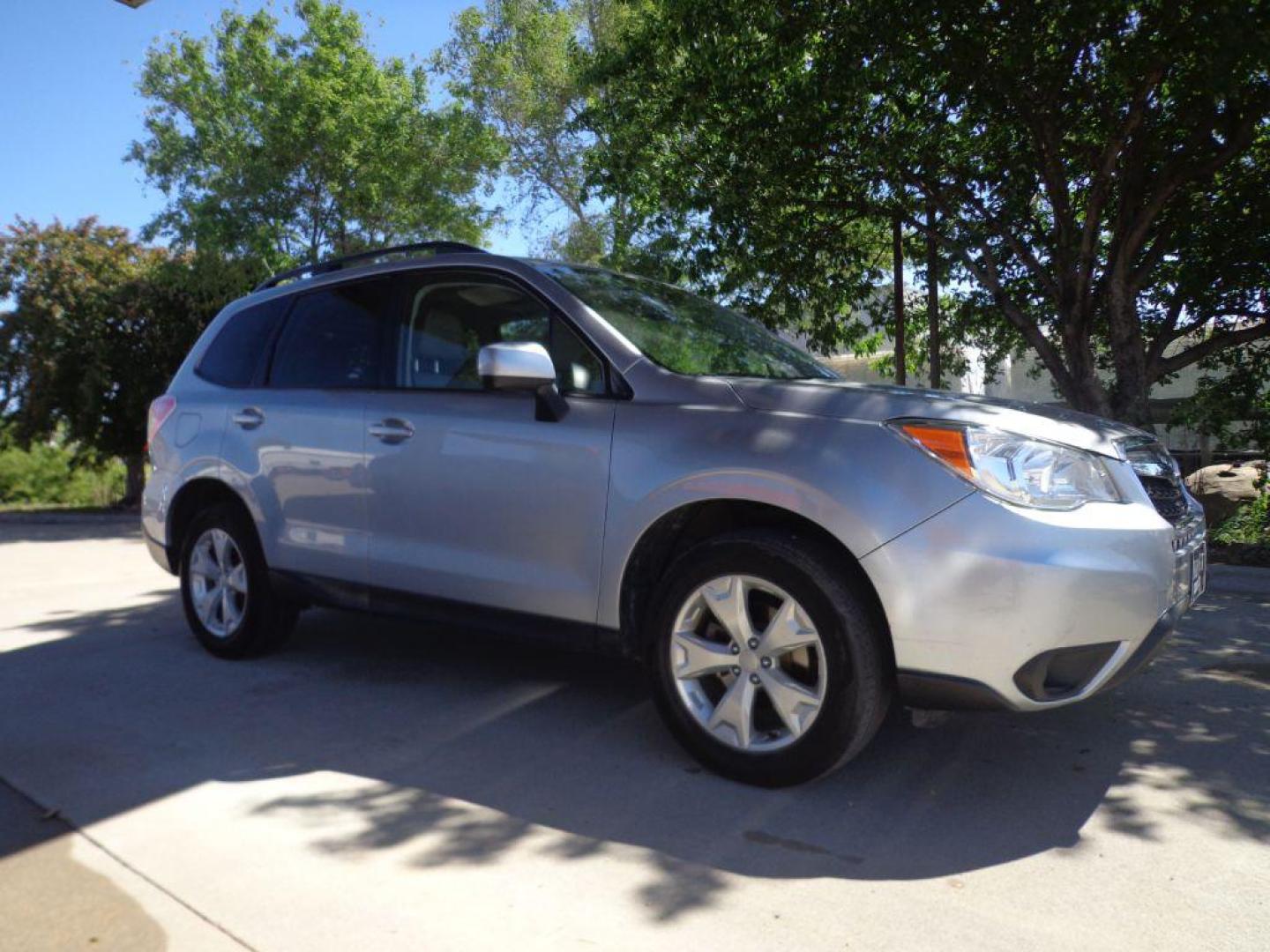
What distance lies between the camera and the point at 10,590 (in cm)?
826

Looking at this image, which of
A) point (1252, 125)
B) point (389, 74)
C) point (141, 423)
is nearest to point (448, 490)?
point (1252, 125)

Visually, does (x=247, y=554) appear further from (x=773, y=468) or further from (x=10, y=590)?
(x=10, y=590)

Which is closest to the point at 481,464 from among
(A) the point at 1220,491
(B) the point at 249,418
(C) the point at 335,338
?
(C) the point at 335,338

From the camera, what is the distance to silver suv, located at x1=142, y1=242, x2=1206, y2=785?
126 inches

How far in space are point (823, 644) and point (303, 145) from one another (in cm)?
1816

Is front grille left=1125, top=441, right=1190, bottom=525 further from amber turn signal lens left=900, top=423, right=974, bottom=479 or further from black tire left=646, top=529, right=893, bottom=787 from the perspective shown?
black tire left=646, top=529, right=893, bottom=787

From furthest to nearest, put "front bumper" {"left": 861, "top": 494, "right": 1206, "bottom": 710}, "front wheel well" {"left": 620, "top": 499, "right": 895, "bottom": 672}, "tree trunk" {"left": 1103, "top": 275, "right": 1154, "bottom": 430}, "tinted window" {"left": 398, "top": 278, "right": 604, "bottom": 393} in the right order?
"tree trunk" {"left": 1103, "top": 275, "right": 1154, "bottom": 430}
"tinted window" {"left": 398, "top": 278, "right": 604, "bottom": 393}
"front wheel well" {"left": 620, "top": 499, "right": 895, "bottom": 672}
"front bumper" {"left": 861, "top": 494, "right": 1206, "bottom": 710}

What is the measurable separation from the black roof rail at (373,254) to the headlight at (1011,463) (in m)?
2.00

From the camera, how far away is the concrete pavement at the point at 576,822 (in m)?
2.71

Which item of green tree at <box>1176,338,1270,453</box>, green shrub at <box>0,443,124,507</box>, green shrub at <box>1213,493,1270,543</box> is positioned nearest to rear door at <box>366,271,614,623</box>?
green tree at <box>1176,338,1270,453</box>

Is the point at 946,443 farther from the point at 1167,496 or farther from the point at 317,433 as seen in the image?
the point at 317,433

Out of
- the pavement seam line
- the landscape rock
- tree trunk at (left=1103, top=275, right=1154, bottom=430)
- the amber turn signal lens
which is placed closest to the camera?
the pavement seam line

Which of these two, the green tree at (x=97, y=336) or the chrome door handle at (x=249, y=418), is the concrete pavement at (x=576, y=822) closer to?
the chrome door handle at (x=249, y=418)

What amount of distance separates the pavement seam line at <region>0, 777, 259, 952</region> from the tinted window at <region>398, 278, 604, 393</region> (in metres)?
2.06
